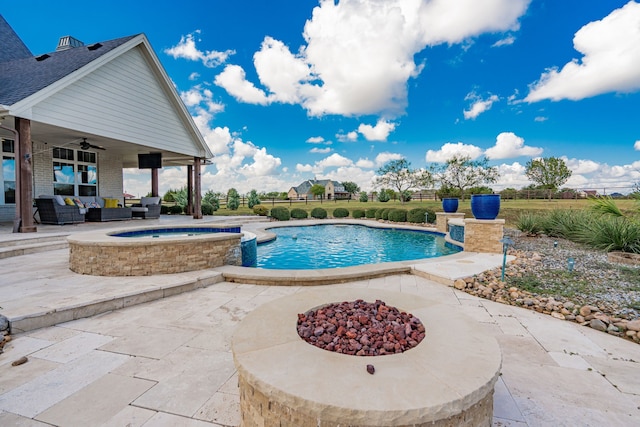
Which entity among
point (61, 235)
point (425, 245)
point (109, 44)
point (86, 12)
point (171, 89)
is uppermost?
point (86, 12)

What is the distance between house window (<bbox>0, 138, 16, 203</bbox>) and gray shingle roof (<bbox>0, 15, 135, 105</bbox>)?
92.9 inches

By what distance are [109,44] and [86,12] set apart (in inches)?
200

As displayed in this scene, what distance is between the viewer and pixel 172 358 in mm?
2477

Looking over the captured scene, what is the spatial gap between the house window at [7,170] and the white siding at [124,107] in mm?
3974

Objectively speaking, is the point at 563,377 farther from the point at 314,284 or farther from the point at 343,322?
the point at 314,284

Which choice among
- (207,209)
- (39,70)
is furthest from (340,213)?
(39,70)

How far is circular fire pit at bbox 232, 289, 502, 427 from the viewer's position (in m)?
1.21

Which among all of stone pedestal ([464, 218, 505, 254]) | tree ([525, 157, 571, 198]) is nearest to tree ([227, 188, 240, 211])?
stone pedestal ([464, 218, 505, 254])

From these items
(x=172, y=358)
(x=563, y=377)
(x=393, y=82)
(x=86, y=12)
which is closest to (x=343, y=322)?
(x=172, y=358)

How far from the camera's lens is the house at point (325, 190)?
69.5 meters

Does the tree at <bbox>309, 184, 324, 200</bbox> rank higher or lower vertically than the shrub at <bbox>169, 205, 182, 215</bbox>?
higher

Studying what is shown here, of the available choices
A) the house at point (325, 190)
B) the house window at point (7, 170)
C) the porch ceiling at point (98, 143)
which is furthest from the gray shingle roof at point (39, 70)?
the house at point (325, 190)

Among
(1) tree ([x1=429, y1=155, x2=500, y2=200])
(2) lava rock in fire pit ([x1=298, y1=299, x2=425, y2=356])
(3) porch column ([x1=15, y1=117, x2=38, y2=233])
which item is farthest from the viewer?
(1) tree ([x1=429, y1=155, x2=500, y2=200])

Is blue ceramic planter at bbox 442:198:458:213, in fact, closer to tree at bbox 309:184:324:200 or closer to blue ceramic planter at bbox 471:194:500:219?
blue ceramic planter at bbox 471:194:500:219
